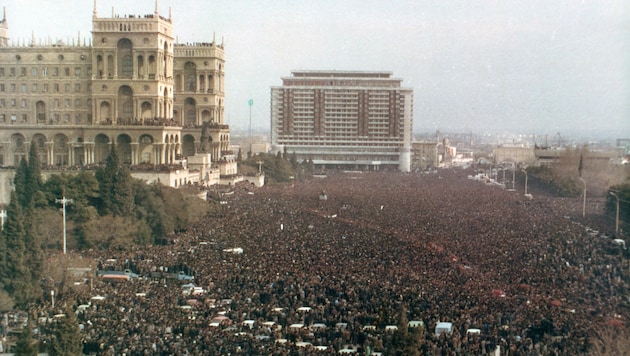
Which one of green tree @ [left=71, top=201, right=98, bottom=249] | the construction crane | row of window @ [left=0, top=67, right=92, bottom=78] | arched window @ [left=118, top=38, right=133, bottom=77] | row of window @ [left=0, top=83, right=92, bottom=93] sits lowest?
green tree @ [left=71, top=201, right=98, bottom=249]

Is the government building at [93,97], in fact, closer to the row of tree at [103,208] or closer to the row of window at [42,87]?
the row of window at [42,87]

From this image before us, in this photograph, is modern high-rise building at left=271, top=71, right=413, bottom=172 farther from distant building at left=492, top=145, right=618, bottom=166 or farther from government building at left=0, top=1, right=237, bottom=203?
government building at left=0, top=1, right=237, bottom=203

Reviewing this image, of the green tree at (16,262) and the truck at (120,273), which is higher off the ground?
the green tree at (16,262)

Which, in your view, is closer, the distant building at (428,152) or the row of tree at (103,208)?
the row of tree at (103,208)

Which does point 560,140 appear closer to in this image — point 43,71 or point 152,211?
point 43,71

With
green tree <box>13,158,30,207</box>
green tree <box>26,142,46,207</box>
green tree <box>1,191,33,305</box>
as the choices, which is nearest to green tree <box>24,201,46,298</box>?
green tree <box>1,191,33,305</box>

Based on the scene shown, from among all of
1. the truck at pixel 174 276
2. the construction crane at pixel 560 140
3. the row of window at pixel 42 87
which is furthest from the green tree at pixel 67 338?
the construction crane at pixel 560 140
